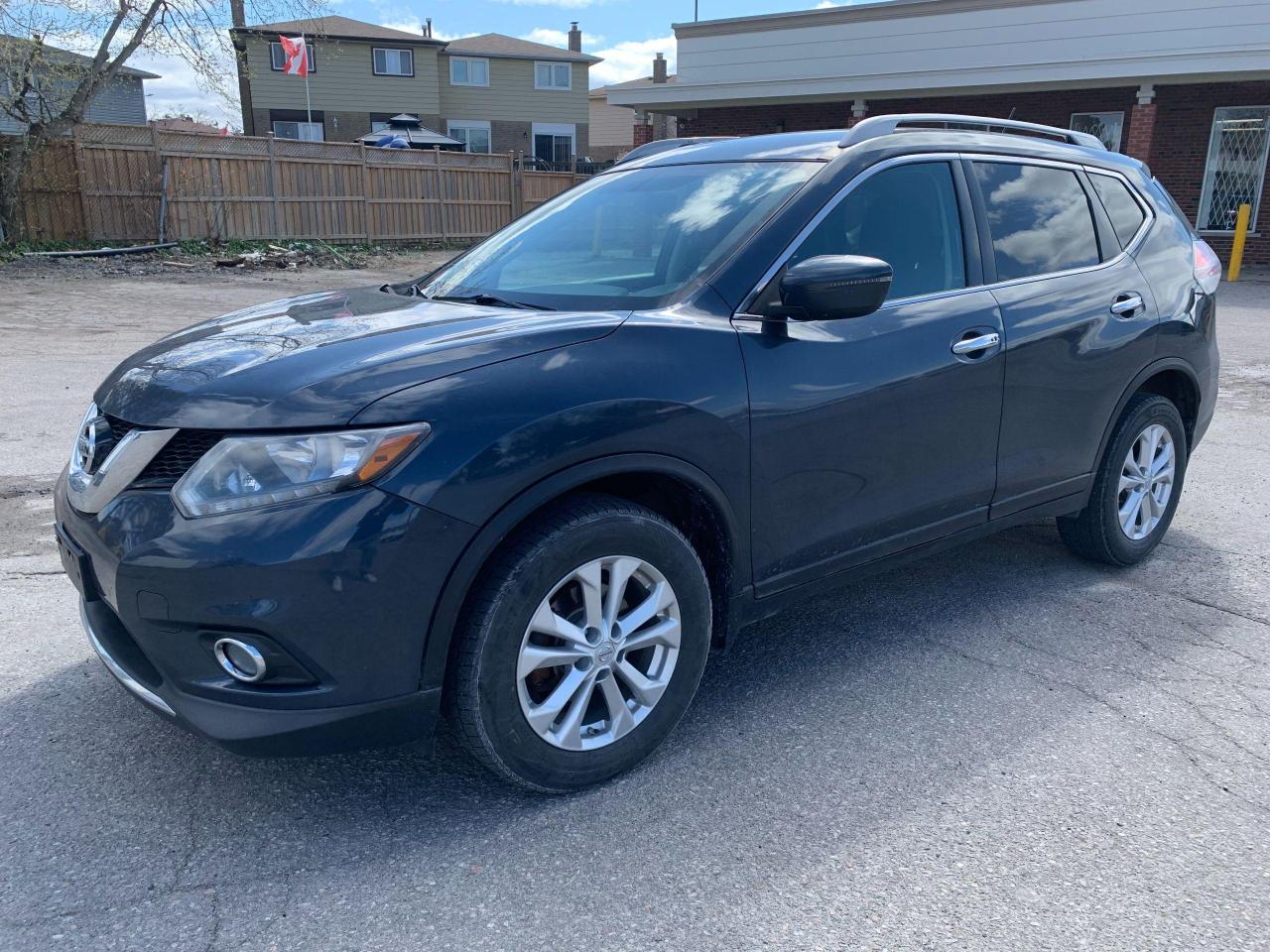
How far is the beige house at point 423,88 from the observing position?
40406 millimetres

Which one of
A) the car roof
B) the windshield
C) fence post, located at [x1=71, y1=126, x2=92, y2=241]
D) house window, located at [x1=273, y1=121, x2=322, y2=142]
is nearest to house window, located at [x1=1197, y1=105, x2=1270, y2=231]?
the car roof

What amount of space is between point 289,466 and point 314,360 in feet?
1.19

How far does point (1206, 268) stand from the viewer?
4648 millimetres

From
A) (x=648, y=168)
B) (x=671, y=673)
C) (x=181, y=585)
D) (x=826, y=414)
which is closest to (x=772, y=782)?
(x=671, y=673)

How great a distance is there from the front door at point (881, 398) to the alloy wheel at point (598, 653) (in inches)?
16.2

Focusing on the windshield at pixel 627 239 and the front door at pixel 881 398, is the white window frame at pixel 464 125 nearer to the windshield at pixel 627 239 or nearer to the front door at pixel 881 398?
the windshield at pixel 627 239

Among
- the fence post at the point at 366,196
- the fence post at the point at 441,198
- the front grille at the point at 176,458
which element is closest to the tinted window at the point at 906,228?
the front grille at the point at 176,458

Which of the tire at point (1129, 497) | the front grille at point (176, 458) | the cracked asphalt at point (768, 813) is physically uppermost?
the front grille at point (176, 458)

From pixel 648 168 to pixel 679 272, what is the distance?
907 mm

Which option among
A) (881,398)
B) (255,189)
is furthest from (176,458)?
(255,189)

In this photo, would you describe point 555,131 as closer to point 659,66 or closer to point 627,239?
point 659,66

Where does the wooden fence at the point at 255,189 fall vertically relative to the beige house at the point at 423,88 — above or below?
below

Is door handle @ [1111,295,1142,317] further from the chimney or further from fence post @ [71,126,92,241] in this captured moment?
the chimney

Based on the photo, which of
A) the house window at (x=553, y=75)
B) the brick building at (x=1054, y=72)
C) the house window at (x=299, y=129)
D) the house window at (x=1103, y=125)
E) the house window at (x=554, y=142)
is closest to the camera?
the brick building at (x=1054, y=72)
